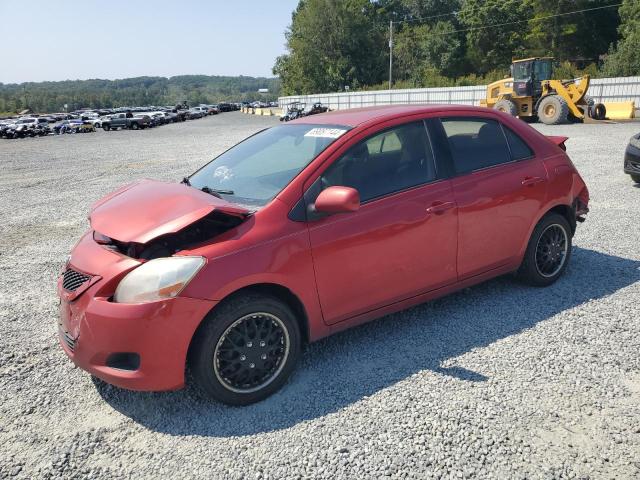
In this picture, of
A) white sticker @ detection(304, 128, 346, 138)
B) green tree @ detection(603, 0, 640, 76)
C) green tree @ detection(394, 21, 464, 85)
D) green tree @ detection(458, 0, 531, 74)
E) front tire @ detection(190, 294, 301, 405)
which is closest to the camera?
front tire @ detection(190, 294, 301, 405)

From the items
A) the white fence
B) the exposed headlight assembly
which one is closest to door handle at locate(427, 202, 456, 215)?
the exposed headlight assembly

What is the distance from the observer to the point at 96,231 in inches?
127

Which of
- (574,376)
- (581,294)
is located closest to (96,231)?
(574,376)

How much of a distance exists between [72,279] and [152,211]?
63 cm

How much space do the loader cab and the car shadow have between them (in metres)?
18.6

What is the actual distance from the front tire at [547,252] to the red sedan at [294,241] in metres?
0.02

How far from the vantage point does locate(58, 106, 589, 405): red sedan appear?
9.21 ft

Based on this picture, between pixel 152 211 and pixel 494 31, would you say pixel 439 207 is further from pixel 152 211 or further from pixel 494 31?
pixel 494 31

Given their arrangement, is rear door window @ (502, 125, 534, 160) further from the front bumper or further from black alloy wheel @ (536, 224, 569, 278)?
the front bumper

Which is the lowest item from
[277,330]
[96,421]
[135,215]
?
[96,421]

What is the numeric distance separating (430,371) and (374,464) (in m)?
0.96

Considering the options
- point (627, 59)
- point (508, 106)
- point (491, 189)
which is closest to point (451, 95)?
point (627, 59)

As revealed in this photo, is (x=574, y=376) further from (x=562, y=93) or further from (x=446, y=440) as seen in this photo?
(x=562, y=93)

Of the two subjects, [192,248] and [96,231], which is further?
[96,231]
